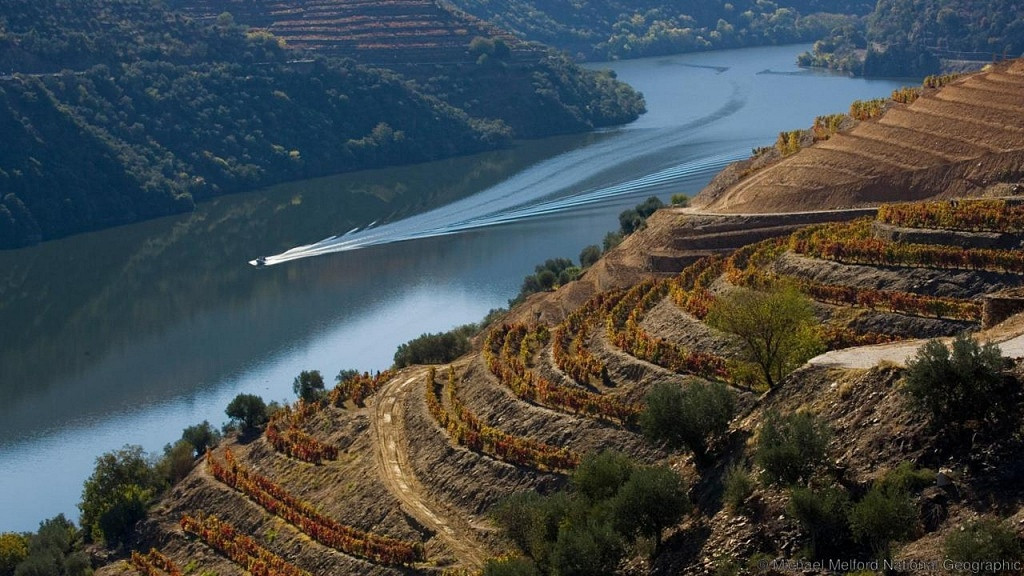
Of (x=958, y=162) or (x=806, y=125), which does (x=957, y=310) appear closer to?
(x=958, y=162)

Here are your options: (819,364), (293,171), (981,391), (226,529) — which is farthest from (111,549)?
(293,171)

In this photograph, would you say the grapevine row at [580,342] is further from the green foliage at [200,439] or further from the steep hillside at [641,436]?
the green foliage at [200,439]

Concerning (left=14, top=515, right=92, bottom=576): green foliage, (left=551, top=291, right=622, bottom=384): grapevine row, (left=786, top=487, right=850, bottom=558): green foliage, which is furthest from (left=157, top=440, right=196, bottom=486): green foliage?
(left=786, top=487, right=850, bottom=558): green foliage

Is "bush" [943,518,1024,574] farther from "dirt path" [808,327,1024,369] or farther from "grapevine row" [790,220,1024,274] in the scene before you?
"grapevine row" [790,220,1024,274]

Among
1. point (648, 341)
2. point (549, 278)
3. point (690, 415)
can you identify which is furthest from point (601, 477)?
point (549, 278)

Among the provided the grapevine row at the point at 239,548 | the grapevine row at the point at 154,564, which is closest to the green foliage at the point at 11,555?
the grapevine row at the point at 154,564

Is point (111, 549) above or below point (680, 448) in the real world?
below
